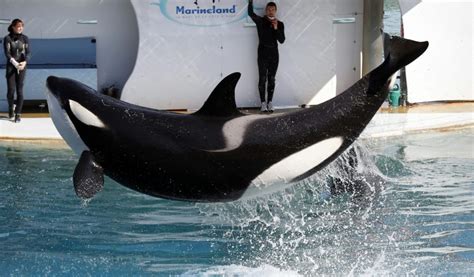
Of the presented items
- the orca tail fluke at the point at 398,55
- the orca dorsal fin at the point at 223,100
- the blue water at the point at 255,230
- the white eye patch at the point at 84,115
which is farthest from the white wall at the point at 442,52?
the white eye patch at the point at 84,115

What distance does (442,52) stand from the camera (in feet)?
43.5

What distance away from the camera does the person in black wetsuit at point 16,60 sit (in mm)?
11836

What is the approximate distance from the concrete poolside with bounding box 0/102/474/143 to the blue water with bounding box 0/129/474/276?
7.04ft

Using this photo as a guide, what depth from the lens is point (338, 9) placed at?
43.0 ft

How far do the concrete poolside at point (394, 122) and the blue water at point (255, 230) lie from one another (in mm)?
2146

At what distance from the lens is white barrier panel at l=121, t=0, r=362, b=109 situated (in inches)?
507

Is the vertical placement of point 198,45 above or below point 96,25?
below

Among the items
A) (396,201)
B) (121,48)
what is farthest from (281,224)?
(121,48)

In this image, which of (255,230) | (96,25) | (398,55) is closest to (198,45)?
(96,25)

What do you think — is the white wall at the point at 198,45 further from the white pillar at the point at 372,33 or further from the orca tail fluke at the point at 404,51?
the orca tail fluke at the point at 404,51

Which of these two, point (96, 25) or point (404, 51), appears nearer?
point (404, 51)

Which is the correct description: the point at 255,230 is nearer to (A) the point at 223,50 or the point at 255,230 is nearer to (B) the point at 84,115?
(B) the point at 84,115

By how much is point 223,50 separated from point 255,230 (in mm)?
6491

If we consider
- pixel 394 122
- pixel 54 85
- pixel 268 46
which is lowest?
pixel 394 122
